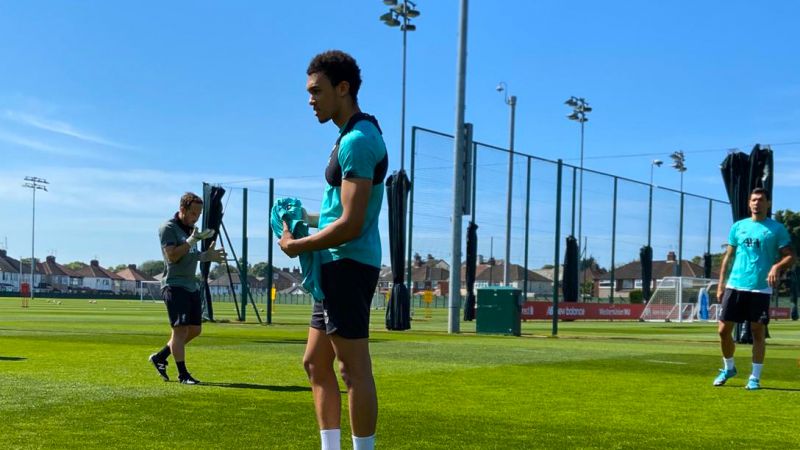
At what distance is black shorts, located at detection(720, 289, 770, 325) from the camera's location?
8156mm

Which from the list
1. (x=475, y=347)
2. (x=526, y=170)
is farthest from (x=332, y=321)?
(x=526, y=170)

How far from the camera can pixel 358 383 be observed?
3.55 m

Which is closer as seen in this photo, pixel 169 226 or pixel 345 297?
pixel 345 297

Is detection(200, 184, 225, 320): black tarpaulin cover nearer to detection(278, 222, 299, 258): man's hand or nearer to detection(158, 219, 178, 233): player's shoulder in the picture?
detection(158, 219, 178, 233): player's shoulder

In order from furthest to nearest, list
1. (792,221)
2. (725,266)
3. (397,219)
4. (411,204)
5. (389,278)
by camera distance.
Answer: (792,221), (389,278), (411,204), (397,219), (725,266)

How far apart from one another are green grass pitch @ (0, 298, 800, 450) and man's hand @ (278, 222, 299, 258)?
162 centimetres

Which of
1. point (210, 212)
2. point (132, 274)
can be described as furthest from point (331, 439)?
point (132, 274)

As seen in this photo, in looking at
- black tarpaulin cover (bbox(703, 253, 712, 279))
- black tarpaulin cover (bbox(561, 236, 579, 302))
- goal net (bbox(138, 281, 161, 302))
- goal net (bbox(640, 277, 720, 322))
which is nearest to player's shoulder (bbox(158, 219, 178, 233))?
black tarpaulin cover (bbox(561, 236, 579, 302))

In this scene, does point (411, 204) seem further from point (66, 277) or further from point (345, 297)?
point (66, 277)

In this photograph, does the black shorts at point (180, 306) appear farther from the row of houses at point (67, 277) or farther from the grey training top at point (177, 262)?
the row of houses at point (67, 277)

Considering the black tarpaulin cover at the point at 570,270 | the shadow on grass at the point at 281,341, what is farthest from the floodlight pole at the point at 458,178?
the black tarpaulin cover at the point at 570,270

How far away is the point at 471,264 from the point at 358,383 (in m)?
26.1

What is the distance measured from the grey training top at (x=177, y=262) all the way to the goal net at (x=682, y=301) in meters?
32.2

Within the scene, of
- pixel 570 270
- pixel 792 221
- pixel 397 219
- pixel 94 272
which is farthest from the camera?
pixel 94 272
